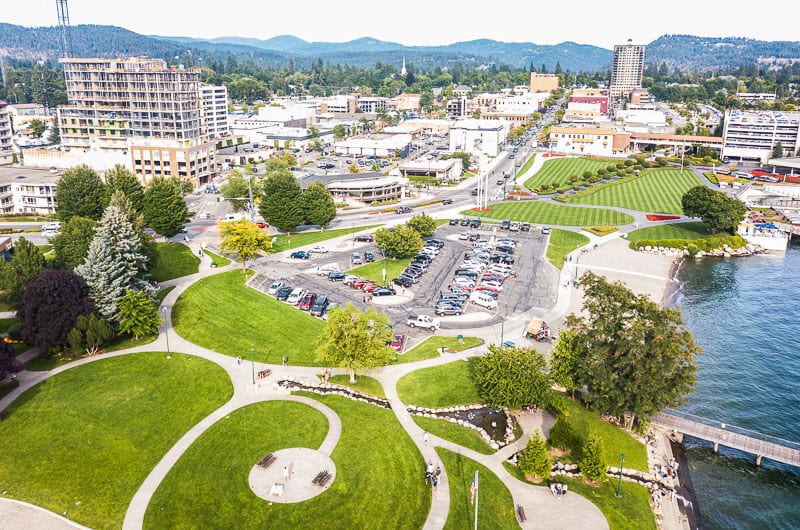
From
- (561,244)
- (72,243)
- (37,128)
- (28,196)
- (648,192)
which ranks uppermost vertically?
(37,128)

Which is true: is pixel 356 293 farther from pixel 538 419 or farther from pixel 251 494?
pixel 251 494

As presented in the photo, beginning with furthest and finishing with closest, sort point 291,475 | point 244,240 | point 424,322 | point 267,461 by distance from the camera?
point 244,240 < point 424,322 < point 267,461 < point 291,475

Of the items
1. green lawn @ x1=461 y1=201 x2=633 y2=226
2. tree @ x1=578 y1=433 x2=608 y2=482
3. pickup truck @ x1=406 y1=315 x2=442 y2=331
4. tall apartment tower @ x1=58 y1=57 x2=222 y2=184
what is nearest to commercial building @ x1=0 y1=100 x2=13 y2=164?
tall apartment tower @ x1=58 y1=57 x2=222 y2=184

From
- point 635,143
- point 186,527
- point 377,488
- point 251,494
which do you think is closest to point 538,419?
point 377,488

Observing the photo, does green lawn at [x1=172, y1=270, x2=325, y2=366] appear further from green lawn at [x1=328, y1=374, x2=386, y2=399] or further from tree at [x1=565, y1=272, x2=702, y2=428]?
tree at [x1=565, y1=272, x2=702, y2=428]

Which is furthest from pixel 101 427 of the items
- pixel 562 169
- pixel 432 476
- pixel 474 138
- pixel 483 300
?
pixel 474 138

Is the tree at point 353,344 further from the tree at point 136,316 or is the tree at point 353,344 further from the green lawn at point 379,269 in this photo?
the green lawn at point 379,269

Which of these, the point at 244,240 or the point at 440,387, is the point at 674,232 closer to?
the point at 440,387
